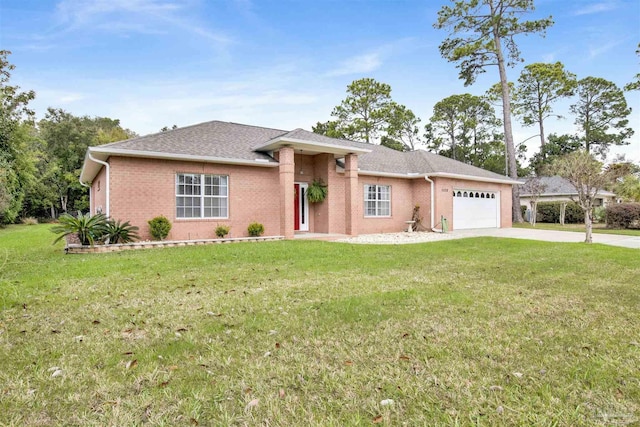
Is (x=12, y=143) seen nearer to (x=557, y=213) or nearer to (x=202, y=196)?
(x=202, y=196)

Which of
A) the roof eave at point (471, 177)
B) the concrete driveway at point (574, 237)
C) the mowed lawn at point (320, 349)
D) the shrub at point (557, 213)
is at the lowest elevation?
the mowed lawn at point (320, 349)

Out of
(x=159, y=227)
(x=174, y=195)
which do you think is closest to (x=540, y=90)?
(x=174, y=195)

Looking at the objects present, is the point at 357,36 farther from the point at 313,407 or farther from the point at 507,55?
the point at 313,407

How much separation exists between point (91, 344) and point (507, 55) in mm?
29261

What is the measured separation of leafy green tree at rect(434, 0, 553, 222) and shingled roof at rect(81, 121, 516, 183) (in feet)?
31.1

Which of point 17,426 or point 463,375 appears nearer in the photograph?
point 17,426

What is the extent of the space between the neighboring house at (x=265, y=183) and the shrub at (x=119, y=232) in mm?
342

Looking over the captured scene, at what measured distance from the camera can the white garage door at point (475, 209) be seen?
62.6ft

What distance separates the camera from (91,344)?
11.1ft

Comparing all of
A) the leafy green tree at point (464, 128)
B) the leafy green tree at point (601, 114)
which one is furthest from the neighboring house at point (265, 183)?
the leafy green tree at point (601, 114)

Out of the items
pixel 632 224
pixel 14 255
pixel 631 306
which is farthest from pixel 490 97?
pixel 14 255

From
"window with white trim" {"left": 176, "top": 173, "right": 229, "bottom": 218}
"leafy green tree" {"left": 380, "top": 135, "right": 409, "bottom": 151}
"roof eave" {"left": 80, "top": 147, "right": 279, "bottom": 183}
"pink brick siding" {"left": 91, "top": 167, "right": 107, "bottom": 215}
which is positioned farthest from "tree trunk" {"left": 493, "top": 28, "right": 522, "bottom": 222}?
"pink brick siding" {"left": 91, "top": 167, "right": 107, "bottom": 215}

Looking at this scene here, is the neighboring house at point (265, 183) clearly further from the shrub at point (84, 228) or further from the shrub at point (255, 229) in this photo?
the shrub at point (84, 228)

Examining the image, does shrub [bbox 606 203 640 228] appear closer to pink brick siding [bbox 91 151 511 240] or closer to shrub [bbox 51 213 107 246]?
pink brick siding [bbox 91 151 511 240]
